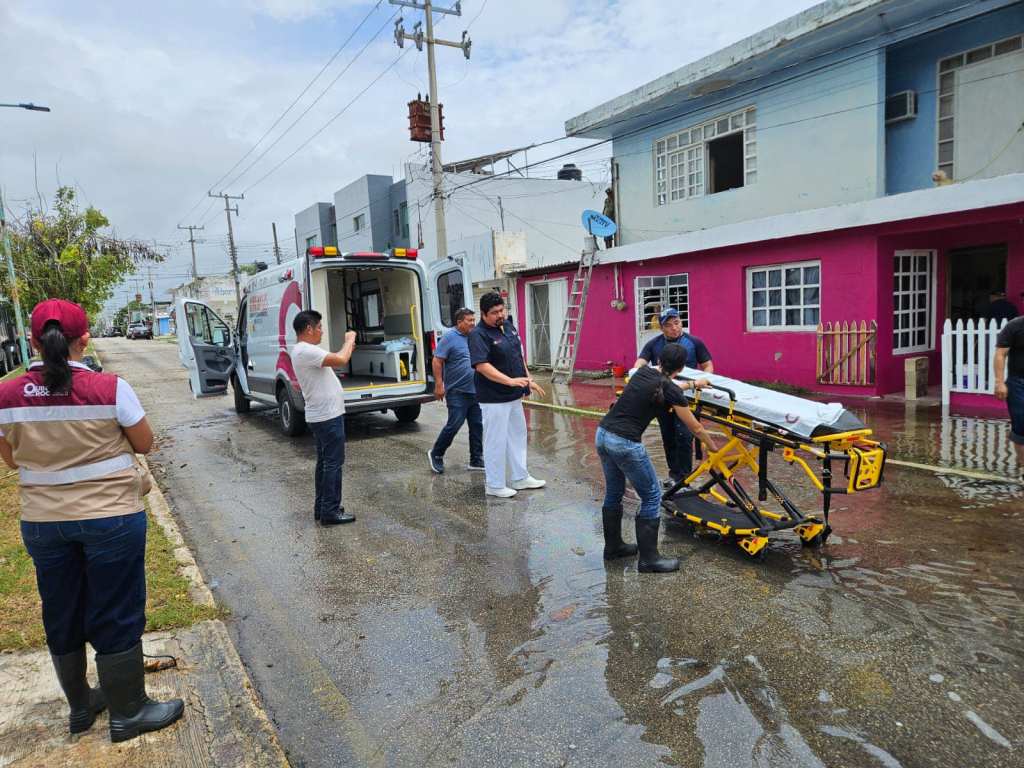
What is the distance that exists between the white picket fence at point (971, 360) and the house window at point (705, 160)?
16.4 feet

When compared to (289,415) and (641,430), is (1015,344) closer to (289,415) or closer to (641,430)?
(641,430)

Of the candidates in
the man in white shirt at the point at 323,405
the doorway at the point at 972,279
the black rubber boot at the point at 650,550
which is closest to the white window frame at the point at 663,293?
the doorway at the point at 972,279

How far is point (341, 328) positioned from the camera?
1205 cm

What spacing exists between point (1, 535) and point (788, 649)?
582cm

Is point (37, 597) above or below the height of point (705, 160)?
below

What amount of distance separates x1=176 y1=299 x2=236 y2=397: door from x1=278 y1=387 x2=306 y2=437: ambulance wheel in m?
2.29

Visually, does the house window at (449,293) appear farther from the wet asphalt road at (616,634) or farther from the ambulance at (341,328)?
the wet asphalt road at (616,634)

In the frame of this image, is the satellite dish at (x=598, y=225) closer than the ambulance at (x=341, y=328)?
No

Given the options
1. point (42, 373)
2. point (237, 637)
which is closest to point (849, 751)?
point (237, 637)

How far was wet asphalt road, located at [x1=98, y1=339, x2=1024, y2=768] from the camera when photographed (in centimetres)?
285

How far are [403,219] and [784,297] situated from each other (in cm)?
2222

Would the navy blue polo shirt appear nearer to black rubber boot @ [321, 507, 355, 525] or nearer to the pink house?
black rubber boot @ [321, 507, 355, 525]

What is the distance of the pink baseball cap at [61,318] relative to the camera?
2742 millimetres

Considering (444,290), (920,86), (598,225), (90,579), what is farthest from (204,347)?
(920,86)
